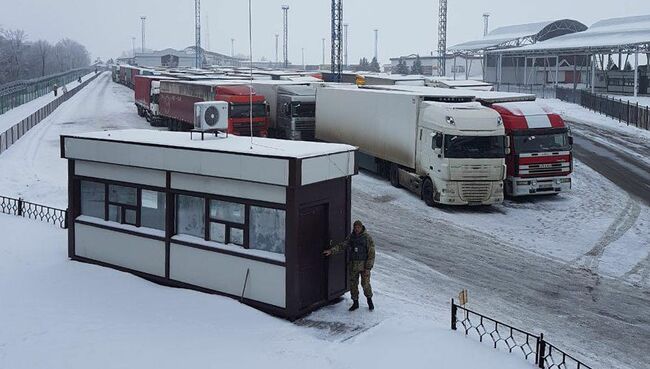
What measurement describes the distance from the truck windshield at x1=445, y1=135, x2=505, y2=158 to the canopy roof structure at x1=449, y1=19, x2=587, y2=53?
64.9 m

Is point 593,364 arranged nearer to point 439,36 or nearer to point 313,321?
point 313,321

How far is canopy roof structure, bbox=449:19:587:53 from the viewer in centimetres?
8275

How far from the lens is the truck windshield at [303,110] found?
1387 inches

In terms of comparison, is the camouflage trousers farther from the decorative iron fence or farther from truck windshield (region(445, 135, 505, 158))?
the decorative iron fence

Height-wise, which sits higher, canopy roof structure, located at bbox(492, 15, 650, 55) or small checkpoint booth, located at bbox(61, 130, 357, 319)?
canopy roof structure, located at bbox(492, 15, 650, 55)

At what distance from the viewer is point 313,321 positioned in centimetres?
1323

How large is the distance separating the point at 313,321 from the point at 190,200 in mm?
3533

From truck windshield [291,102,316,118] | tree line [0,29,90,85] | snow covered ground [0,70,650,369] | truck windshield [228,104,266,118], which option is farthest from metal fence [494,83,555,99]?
tree line [0,29,90,85]

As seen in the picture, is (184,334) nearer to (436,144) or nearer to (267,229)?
(267,229)

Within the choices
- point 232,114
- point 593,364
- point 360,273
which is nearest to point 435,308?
point 360,273

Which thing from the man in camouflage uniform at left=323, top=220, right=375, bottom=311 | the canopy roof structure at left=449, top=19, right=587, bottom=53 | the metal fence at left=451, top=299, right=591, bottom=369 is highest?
the canopy roof structure at left=449, top=19, right=587, bottom=53

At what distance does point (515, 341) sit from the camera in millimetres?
12875

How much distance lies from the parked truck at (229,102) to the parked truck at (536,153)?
13.7 meters

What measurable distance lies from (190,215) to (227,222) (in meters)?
1.04
